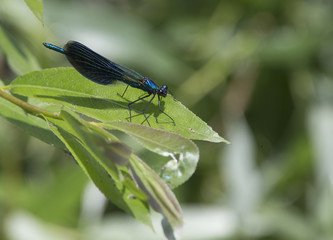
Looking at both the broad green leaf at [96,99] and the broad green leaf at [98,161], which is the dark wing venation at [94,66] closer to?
the broad green leaf at [96,99]

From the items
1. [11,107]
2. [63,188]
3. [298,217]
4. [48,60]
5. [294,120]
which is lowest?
[11,107]

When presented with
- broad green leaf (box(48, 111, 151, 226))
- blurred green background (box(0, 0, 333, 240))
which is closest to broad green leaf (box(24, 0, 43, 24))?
broad green leaf (box(48, 111, 151, 226))

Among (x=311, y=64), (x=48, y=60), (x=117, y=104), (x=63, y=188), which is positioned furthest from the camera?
(x=311, y=64)

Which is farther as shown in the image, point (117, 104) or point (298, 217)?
point (298, 217)

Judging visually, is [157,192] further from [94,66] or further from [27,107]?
[94,66]

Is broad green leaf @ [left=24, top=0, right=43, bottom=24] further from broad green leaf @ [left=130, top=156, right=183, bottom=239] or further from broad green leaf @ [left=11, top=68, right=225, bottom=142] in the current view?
broad green leaf @ [left=130, top=156, right=183, bottom=239]

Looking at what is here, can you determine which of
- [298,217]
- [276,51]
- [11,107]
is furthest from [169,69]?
[11,107]

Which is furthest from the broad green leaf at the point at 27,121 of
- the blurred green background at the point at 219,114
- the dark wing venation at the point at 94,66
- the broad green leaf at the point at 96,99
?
the blurred green background at the point at 219,114

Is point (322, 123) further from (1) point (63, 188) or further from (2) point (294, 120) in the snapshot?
(1) point (63, 188)
